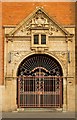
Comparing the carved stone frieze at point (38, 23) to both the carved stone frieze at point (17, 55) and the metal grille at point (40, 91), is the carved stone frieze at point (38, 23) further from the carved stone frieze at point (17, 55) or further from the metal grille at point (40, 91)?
the metal grille at point (40, 91)

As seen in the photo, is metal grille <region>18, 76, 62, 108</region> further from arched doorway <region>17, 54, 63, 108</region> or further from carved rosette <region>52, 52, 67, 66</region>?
carved rosette <region>52, 52, 67, 66</region>

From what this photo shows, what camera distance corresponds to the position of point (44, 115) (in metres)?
22.3

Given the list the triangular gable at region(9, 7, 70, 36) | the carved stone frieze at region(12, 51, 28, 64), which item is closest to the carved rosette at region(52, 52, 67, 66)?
the triangular gable at region(9, 7, 70, 36)

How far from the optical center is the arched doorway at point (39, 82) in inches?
947

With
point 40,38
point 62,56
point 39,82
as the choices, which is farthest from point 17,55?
point 62,56

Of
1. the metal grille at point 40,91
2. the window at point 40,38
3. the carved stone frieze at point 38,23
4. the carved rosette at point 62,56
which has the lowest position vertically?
the metal grille at point 40,91

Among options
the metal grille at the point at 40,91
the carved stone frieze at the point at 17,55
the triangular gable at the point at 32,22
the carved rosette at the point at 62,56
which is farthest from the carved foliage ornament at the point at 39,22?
the metal grille at the point at 40,91

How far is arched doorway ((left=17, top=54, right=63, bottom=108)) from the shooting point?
24047 millimetres

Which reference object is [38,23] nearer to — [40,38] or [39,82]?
[40,38]

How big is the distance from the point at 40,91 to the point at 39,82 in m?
0.47

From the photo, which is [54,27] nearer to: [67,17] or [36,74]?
[67,17]

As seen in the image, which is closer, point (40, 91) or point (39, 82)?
point (40, 91)

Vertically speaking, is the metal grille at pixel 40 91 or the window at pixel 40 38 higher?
the window at pixel 40 38

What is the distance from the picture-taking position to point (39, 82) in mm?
24203
